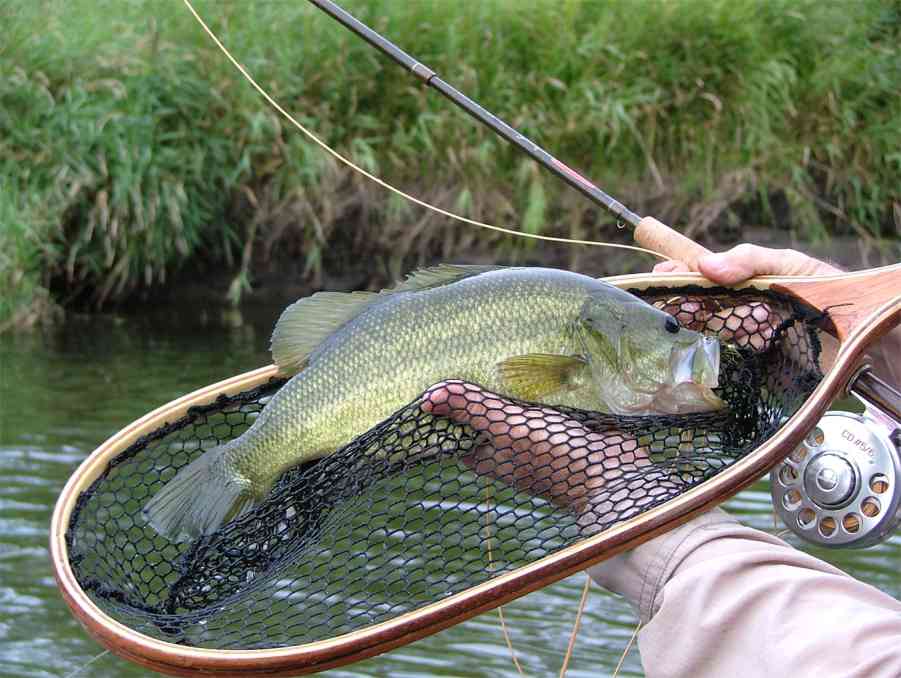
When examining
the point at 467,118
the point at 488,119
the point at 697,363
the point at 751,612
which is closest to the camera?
the point at 751,612

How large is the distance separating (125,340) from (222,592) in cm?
716

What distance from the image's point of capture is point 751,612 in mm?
1645

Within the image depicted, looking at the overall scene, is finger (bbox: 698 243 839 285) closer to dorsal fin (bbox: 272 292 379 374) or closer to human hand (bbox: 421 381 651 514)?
human hand (bbox: 421 381 651 514)

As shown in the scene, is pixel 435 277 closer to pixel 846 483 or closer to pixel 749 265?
pixel 749 265

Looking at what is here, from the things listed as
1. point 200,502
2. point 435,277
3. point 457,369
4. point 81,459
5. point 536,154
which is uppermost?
point 536,154

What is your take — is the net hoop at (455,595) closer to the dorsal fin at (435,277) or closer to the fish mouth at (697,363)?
the fish mouth at (697,363)

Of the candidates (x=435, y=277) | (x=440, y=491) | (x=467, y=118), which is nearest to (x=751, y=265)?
(x=435, y=277)

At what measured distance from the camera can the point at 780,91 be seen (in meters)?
9.88

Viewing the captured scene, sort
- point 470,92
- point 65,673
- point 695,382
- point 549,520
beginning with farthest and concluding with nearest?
1. point 470,92
2. point 65,673
3. point 695,382
4. point 549,520

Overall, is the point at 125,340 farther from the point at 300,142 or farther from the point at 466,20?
the point at 466,20

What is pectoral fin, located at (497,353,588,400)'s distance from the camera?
83.5 inches

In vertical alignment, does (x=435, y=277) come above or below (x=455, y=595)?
above

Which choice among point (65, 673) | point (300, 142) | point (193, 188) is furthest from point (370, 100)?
point (65, 673)

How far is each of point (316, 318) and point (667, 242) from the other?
0.83m
